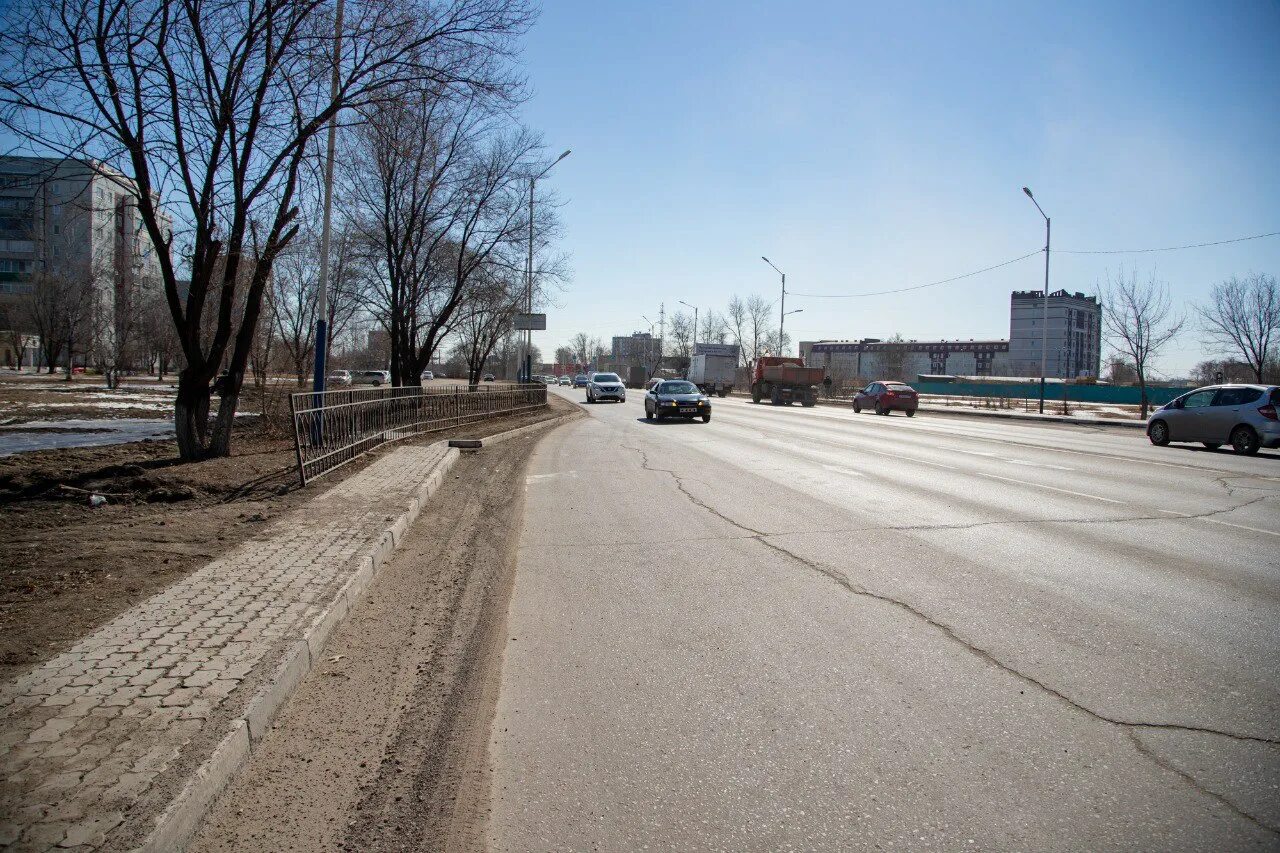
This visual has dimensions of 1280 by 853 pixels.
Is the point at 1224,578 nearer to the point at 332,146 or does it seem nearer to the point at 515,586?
the point at 515,586

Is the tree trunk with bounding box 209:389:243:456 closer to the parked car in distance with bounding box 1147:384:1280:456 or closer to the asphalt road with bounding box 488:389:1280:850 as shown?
the asphalt road with bounding box 488:389:1280:850

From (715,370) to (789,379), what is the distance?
16352 mm

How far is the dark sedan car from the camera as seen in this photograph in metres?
28.3

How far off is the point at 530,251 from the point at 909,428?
1624 cm

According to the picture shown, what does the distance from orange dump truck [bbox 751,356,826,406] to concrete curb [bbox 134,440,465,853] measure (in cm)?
4207

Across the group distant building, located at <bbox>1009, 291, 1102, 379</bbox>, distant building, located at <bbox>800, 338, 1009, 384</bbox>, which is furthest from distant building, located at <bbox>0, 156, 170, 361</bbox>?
distant building, located at <bbox>1009, 291, 1102, 379</bbox>

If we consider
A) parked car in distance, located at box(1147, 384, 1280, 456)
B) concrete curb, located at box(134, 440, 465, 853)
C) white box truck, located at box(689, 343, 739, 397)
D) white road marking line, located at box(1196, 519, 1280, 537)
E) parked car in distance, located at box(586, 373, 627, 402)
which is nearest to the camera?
concrete curb, located at box(134, 440, 465, 853)

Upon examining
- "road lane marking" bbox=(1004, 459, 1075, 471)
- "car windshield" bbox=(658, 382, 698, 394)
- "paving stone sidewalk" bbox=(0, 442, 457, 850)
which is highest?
"car windshield" bbox=(658, 382, 698, 394)

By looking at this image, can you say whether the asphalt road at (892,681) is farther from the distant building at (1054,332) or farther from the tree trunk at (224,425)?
the distant building at (1054,332)

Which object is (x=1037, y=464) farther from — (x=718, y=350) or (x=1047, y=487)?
(x=718, y=350)

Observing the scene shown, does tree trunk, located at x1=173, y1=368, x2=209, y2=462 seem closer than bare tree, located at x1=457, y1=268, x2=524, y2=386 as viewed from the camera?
Yes

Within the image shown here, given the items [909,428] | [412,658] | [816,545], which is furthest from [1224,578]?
[909,428]

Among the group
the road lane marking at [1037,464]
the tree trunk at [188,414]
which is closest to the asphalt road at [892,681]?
the road lane marking at [1037,464]

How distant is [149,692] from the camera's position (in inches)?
144
